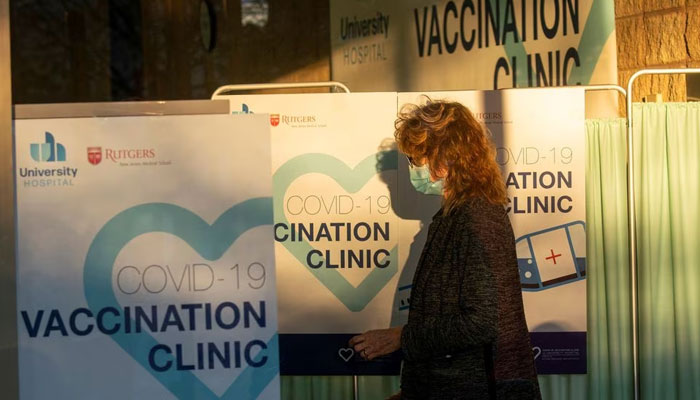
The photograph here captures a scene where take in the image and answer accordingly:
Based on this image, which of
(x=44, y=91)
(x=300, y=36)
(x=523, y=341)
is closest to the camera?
(x=523, y=341)

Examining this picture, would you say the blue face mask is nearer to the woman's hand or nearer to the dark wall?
the woman's hand

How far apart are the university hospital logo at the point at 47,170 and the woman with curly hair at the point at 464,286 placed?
1.00 metres

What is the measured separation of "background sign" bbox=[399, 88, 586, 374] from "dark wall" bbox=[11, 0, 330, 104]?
17.9ft

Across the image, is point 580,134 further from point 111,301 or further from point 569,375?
point 111,301

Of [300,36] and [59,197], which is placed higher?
[300,36]

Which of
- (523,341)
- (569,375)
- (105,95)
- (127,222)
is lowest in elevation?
(569,375)

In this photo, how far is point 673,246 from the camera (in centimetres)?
494

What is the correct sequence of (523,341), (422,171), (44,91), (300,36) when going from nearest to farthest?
(523,341) → (422,171) → (300,36) → (44,91)

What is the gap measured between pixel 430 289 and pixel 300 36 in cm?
616

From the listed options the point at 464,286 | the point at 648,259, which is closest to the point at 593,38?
the point at 648,259

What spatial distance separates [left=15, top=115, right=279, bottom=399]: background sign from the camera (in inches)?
127

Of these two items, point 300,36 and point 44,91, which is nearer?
point 300,36

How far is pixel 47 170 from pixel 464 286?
1.26 meters

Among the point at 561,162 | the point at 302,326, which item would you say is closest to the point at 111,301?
the point at 302,326
